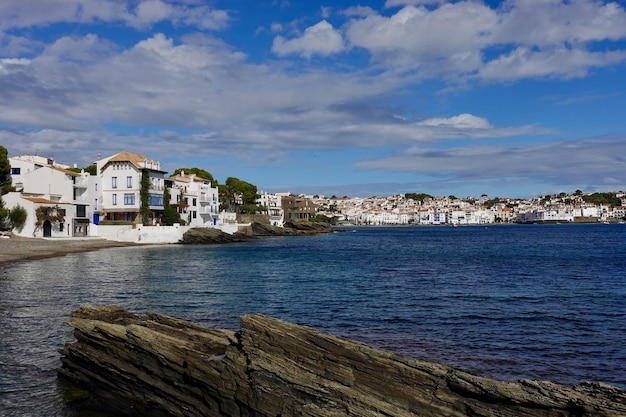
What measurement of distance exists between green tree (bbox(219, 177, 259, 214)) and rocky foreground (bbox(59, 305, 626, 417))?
106m

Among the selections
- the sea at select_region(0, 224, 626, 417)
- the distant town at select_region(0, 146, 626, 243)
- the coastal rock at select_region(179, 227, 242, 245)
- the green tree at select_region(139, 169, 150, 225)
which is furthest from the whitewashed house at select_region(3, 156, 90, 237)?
the sea at select_region(0, 224, 626, 417)

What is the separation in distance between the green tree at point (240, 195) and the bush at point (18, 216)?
57160 millimetres

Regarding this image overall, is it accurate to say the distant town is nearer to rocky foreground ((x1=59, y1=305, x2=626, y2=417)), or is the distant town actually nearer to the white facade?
the white facade

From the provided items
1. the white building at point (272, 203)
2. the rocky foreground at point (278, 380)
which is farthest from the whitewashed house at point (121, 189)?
the white building at point (272, 203)

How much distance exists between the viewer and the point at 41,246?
54.6 metres

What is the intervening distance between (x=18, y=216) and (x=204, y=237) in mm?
25033

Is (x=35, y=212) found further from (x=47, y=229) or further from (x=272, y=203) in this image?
(x=272, y=203)

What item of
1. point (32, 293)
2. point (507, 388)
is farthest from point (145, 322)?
point (32, 293)

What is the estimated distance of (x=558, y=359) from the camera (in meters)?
15.6

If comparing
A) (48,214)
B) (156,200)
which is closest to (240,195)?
(156,200)

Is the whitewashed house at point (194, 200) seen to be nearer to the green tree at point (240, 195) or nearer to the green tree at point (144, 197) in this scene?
the green tree at point (144, 197)

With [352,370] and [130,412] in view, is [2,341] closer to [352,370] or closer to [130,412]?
[130,412]

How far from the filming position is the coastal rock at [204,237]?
7595 cm

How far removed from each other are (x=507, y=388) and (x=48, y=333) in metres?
15.6
